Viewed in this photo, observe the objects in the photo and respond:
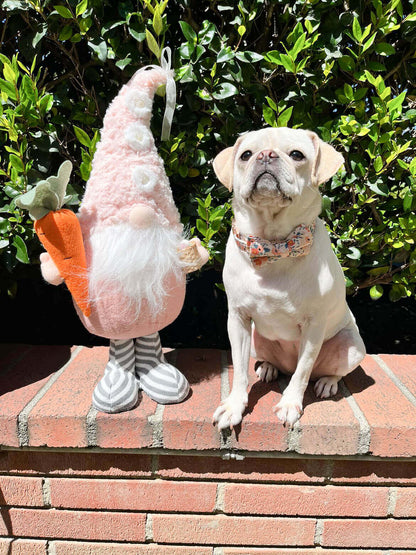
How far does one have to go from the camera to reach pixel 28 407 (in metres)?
1.33

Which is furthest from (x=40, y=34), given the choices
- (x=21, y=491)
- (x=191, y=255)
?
(x=21, y=491)

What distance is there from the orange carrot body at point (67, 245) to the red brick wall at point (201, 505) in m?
0.54

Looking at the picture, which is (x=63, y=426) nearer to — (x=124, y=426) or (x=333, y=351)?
(x=124, y=426)

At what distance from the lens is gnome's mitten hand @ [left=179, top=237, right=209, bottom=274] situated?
4.27 ft

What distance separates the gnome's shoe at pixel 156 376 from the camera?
4.47ft

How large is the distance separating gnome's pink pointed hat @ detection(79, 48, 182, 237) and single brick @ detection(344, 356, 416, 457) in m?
0.88

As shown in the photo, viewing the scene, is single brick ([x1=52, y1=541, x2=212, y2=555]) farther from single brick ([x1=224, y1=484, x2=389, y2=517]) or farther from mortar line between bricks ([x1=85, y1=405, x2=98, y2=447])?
mortar line between bricks ([x1=85, y1=405, x2=98, y2=447])

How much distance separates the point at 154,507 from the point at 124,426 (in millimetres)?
315

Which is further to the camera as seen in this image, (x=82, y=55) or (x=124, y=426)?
(x=82, y=55)

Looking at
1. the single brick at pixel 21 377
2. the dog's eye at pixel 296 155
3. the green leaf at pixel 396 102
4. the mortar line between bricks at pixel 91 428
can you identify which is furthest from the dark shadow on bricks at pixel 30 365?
the green leaf at pixel 396 102

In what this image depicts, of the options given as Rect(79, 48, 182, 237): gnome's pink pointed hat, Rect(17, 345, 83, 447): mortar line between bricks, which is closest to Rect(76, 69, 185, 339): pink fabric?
Rect(79, 48, 182, 237): gnome's pink pointed hat

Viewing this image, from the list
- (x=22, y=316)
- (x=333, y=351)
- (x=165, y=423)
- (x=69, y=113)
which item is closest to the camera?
(x=165, y=423)

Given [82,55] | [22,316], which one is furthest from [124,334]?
[22,316]

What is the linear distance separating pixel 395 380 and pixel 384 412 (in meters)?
0.26
